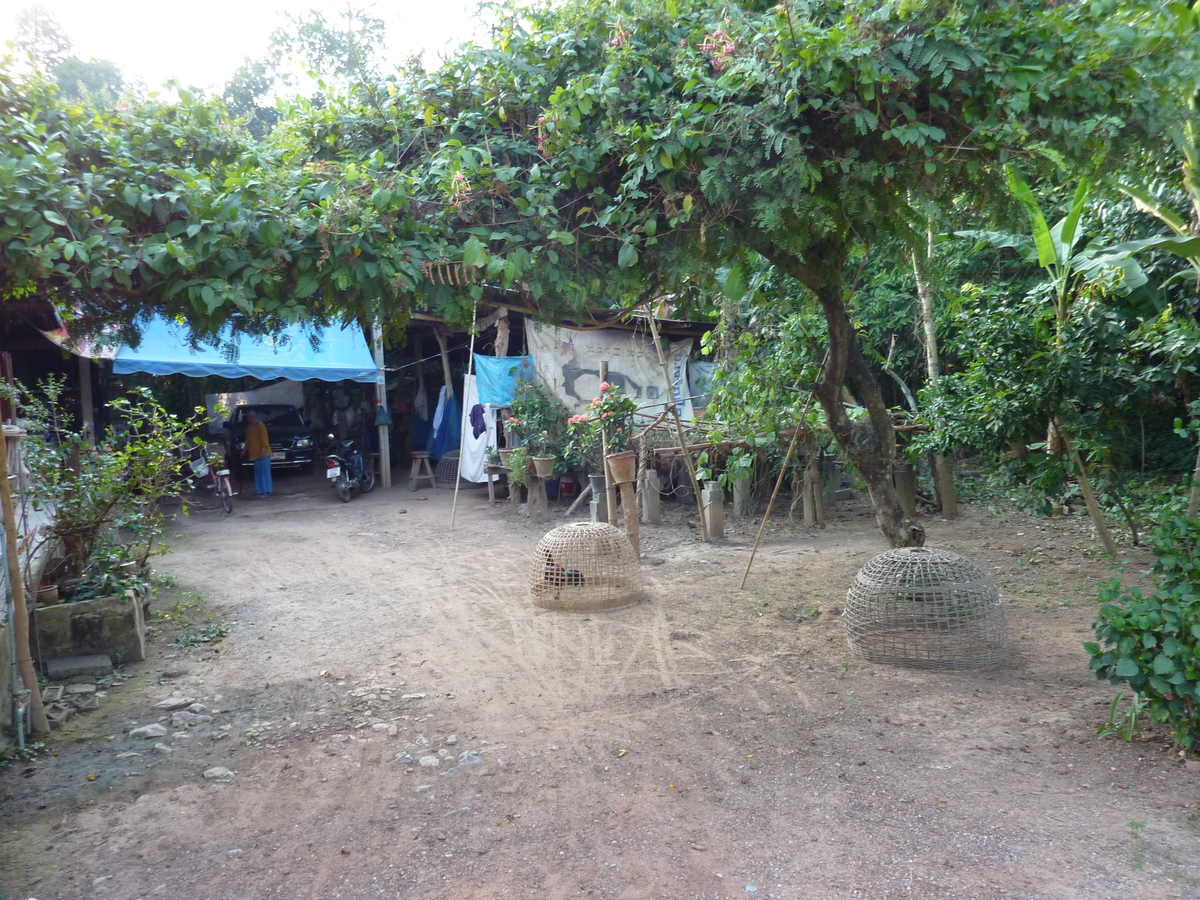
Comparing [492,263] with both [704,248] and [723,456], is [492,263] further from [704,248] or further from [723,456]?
[723,456]

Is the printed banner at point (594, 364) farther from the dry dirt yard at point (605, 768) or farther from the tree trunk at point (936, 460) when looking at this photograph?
the dry dirt yard at point (605, 768)

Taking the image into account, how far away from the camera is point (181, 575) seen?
28.6ft

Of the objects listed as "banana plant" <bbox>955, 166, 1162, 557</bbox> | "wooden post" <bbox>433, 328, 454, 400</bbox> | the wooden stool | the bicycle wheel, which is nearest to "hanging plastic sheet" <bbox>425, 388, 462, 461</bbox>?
"wooden post" <bbox>433, 328, 454, 400</bbox>

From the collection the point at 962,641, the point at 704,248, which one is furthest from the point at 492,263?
the point at 962,641

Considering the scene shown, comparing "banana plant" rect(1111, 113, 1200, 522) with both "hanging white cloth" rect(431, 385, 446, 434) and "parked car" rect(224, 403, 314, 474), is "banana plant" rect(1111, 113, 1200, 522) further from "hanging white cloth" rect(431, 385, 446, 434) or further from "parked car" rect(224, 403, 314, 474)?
"parked car" rect(224, 403, 314, 474)

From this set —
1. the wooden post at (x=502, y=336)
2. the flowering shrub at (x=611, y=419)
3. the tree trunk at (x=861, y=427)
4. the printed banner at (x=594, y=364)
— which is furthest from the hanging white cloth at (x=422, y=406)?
the tree trunk at (x=861, y=427)

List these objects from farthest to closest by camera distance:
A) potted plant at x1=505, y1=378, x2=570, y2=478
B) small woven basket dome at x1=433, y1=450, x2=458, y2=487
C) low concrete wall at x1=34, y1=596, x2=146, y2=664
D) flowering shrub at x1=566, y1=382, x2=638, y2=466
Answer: small woven basket dome at x1=433, y1=450, x2=458, y2=487
potted plant at x1=505, y1=378, x2=570, y2=478
flowering shrub at x1=566, y1=382, x2=638, y2=466
low concrete wall at x1=34, y1=596, x2=146, y2=664

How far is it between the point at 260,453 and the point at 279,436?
142 cm

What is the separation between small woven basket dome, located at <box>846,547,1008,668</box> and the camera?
203 inches

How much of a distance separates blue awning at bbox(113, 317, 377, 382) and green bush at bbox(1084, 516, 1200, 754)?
979 cm

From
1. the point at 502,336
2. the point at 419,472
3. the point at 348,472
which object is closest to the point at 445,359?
the point at 502,336

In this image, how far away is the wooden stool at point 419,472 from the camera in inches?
590

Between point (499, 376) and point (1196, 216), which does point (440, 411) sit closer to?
point (499, 376)

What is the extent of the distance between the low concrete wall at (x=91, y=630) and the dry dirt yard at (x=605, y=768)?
0.85 ft
